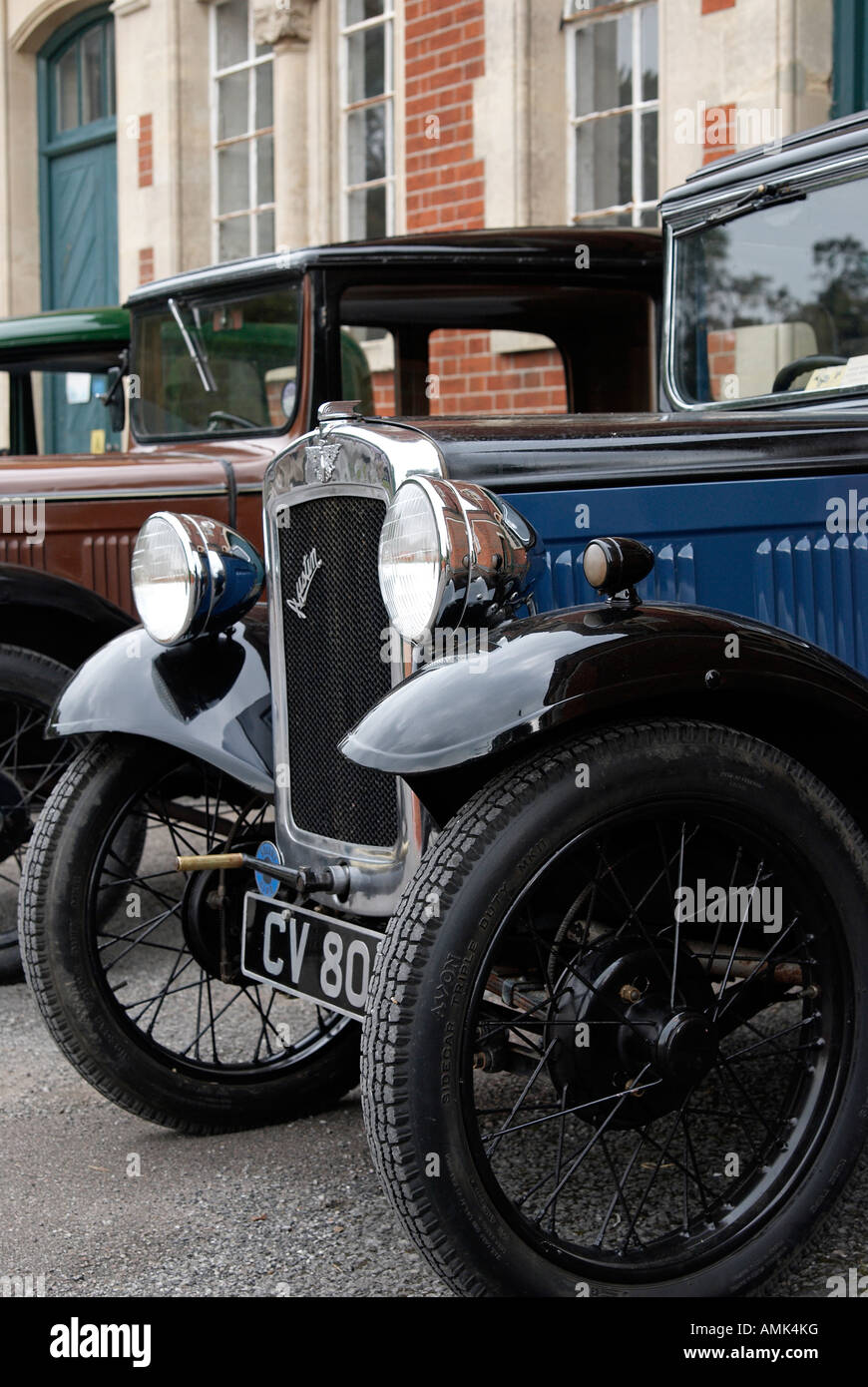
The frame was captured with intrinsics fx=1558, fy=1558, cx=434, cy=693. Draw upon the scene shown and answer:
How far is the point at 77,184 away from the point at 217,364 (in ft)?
22.0

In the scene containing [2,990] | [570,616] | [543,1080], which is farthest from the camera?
[2,990]

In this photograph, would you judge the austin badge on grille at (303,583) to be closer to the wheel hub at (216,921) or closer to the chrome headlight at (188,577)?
the chrome headlight at (188,577)

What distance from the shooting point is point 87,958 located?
2.82 meters

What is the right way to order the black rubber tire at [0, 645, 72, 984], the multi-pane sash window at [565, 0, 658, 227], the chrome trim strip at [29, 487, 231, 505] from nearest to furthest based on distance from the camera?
1. the black rubber tire at [0, 645, 72, 984]
2. the chrome trim strip at [29, 487, 231, 505]
3. the multi-pane sash window at [565, 0, 658, 227]

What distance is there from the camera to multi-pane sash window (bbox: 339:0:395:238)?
26.0ft

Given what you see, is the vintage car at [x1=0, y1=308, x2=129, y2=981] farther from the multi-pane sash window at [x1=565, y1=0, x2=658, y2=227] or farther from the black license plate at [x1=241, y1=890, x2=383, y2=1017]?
the multi-pane sash window at [x1=565, y1=0, x2=658, y2=227]

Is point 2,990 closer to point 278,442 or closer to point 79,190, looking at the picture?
point 278,442

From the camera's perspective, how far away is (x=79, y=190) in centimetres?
1075

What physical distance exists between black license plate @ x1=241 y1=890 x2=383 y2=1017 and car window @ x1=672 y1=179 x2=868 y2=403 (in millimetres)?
1483

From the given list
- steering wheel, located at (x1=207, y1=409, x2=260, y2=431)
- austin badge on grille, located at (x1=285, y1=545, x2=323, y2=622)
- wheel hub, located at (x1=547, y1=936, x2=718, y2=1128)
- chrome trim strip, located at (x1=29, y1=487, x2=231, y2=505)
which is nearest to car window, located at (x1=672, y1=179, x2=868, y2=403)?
austin badge on grille, located at (x1=285, y1=545, x2=323, y2=622)

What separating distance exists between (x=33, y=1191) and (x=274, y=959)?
62cm

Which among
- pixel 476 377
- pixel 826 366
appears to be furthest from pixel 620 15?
pixel 826 366

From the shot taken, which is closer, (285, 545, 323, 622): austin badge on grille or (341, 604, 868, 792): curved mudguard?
(341, 604, 868, 792): curved mudguard

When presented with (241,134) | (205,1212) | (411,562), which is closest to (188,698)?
(411,562)
